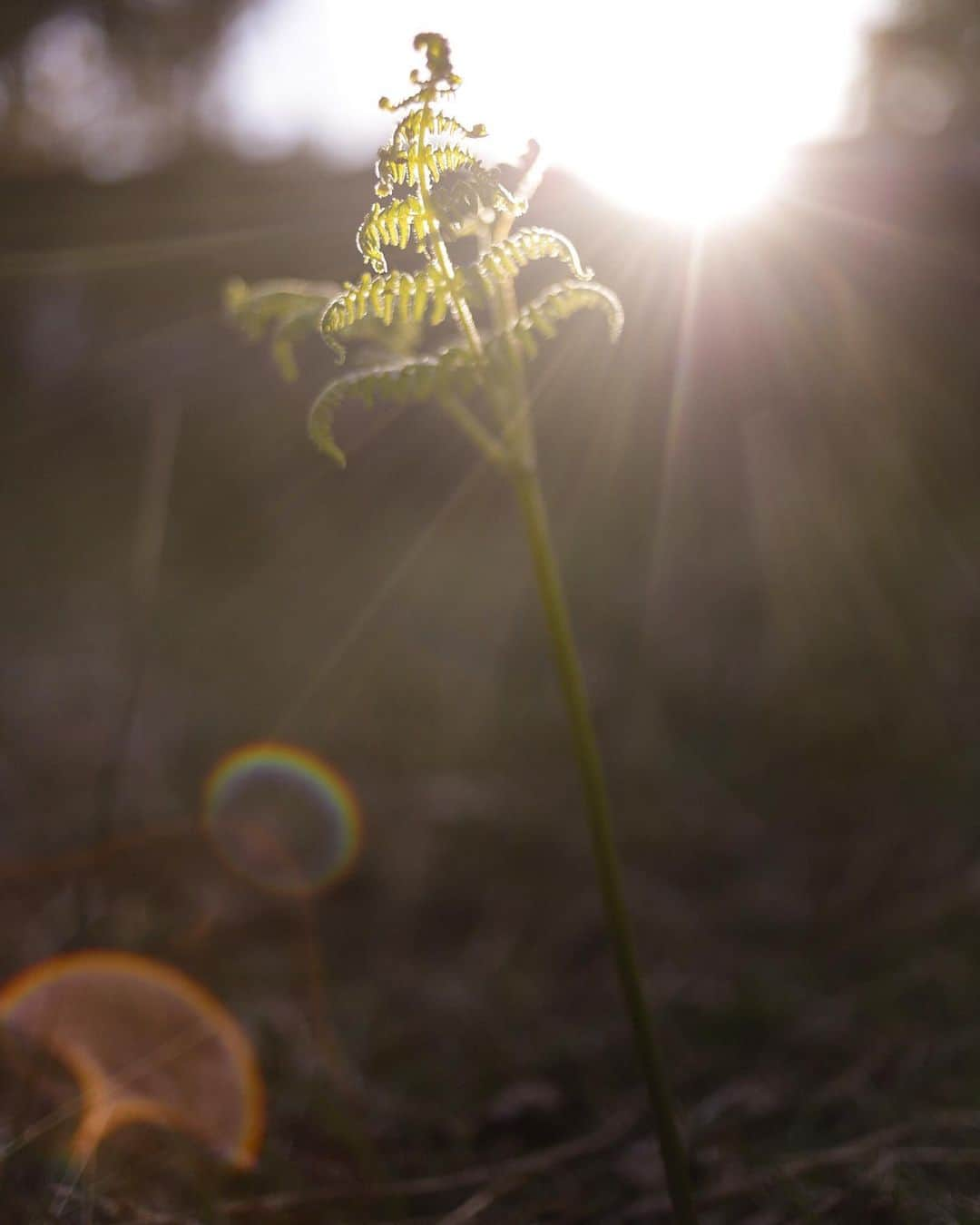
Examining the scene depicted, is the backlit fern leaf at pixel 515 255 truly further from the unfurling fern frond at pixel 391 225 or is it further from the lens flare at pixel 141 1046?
the lens flare at pixel 141 1046

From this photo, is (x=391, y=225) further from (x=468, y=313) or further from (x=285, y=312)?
(x=285, y=312)

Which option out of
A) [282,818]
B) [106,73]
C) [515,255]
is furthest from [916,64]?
[515,255]

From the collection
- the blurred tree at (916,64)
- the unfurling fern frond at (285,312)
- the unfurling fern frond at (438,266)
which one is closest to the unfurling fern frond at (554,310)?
the unfurling fern frond at (438,266)

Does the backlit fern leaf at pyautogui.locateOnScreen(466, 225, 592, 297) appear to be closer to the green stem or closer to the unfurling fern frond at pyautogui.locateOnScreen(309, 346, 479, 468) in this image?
the unfurling fern frond at pyautogui.locateOnScreen(309, 346, 479, 468)

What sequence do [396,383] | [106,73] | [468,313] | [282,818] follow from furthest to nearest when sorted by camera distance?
[106,73], [282,818], [468,313], [396,383]

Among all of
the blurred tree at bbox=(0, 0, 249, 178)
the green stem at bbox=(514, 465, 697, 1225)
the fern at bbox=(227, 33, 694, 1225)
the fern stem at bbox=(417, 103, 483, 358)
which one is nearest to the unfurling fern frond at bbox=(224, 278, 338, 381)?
the fern at bbox=(227, 33, 694, 1225)

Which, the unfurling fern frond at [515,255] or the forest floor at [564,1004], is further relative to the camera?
the forest floor at [564,1004]

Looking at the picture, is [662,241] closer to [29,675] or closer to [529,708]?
[529,708]
